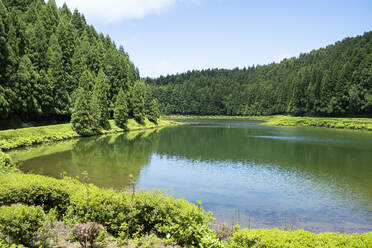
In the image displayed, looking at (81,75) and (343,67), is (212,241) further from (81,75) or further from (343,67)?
(343,67)

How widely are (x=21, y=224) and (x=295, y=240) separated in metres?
7.66

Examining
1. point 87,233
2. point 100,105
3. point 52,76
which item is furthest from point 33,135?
point 87,233

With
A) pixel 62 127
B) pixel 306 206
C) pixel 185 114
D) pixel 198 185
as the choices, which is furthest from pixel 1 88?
pixel 185 114

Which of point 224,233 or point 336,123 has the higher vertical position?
point 336,123

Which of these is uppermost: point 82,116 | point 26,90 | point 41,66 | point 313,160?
point 41,66

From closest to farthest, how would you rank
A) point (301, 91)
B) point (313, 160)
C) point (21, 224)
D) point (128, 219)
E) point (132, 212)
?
point (21, 224) → point (132, 212) → point (128, 219) → point (313, 160) → point (301, 91)

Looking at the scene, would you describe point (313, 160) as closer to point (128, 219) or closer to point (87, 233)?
point (128, 219)

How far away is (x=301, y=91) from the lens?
116 meters

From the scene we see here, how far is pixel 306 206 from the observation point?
1717 cm

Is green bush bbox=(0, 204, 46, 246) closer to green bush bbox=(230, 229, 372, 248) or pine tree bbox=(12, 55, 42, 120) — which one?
green bush bbox=(230, 229, 372, 248)

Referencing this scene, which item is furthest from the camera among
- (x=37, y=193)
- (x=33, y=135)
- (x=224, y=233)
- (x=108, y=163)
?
(x=33, y=135)

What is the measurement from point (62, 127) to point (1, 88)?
12.9 m

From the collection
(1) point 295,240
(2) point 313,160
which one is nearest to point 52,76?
(2) point 313,160

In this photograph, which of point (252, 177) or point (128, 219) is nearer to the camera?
point (128, 219)
